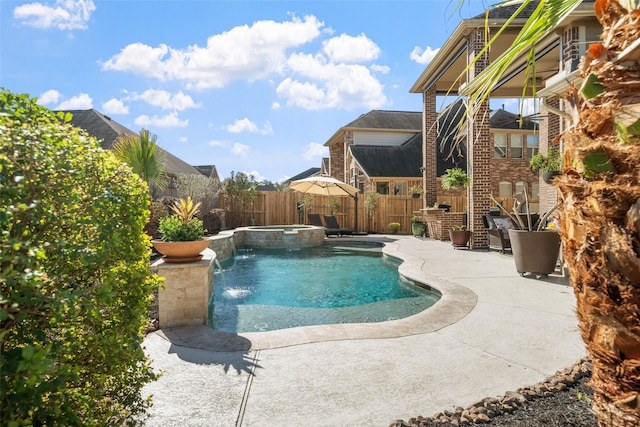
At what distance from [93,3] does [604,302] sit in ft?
22.7

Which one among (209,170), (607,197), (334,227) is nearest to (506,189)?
(334,227)

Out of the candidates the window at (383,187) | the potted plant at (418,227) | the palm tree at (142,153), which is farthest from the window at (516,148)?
the palm tree at (142,153)

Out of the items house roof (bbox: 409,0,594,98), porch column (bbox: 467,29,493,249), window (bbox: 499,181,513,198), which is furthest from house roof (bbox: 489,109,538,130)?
porch column (bbox: 467,29,493,249)

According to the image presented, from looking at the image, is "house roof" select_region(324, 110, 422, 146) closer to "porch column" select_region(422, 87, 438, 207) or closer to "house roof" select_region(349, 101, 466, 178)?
"house roof" select_region(349, 101, 466, 178)

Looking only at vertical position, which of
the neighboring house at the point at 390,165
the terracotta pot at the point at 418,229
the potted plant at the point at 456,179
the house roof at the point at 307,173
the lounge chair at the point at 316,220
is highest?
the house roof at the point at 307,173

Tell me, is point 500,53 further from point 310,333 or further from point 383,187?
point 383,187

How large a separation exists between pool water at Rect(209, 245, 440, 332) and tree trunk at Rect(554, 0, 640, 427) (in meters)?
3.75

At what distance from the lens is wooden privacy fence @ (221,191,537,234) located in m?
18.3

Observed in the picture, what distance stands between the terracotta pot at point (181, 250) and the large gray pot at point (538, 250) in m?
Answer: 5.10

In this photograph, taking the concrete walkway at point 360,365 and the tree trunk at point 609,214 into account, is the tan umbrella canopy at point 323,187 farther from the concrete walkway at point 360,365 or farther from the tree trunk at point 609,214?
the tree trunk at point 609,214

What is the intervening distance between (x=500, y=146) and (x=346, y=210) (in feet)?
34.6

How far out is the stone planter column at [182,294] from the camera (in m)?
3.98

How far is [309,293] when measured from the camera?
6648mm

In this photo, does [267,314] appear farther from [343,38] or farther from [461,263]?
[343,38]
